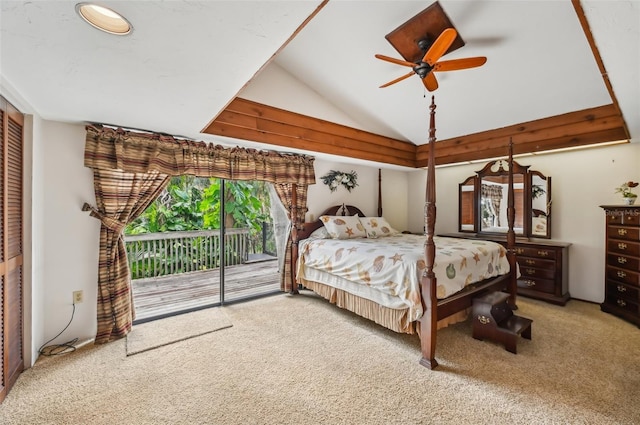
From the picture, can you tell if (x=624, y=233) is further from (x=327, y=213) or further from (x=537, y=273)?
(x=327, y=213)

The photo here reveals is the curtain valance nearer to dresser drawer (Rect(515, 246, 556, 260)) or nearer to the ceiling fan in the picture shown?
the ceiling fan

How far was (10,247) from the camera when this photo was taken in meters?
1.95

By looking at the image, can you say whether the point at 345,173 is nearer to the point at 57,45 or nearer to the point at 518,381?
the point at 518,381

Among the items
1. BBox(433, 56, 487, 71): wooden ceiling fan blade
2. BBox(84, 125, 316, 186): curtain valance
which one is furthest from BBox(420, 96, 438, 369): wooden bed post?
BBox(84, 125, 316, 186): curtain valance

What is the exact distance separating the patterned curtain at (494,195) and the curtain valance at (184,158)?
9.57 feet

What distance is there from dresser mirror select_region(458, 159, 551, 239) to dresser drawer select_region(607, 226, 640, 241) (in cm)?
67

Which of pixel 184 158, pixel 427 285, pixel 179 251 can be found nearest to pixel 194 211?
pixel 179 251

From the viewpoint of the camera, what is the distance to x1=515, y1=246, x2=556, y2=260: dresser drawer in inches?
138

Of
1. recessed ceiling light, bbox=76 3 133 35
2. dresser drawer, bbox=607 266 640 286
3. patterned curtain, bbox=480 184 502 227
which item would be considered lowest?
dresser drawer, bbox=607 266 640 286

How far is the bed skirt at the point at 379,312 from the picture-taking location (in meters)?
2.39

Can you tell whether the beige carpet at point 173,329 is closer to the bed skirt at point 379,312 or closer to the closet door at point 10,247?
the closet door at point 10,247

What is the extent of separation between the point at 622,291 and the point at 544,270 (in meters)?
0.70

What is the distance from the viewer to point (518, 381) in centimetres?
195

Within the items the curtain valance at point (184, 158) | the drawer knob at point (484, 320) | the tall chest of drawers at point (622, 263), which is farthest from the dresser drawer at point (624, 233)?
the curtain valance at point (184, 158)
